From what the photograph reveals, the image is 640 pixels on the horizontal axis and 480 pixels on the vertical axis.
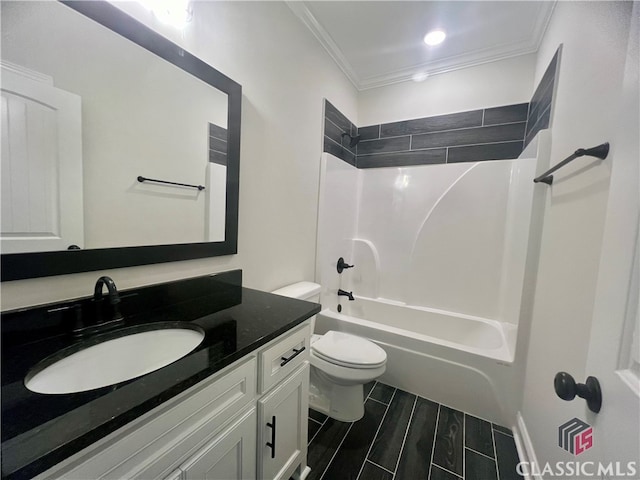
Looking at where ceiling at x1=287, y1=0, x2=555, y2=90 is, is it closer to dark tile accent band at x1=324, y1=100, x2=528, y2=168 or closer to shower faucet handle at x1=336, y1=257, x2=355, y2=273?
dark tile accent band at x1=324, y1=100, x2=528, y2=168

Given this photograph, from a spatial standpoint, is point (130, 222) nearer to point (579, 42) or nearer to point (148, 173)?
point (148, 173)

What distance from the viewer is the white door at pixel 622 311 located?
46 cm

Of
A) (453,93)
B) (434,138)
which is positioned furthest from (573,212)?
(453,93)

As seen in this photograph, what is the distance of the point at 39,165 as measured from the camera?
78cm

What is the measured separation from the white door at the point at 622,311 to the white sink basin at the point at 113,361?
1.03 meters

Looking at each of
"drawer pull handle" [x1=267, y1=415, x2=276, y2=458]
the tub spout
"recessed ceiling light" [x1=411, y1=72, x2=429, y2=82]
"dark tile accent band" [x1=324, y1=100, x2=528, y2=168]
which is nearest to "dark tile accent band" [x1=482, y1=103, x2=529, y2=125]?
"dark tile accent band" [x1=324, y1=100, x2=528, y2=168]

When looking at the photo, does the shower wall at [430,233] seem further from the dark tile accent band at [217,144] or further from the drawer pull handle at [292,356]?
the drawer pull handle at [292,356]

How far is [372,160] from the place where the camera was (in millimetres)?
2750

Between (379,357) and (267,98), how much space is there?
173 centimetres

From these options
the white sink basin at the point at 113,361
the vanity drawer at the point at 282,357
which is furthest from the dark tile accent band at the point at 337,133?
the white sink basin at the point at 113,361

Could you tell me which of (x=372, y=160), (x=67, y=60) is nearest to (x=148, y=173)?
(x=67, y=60)

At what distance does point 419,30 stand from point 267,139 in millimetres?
1404

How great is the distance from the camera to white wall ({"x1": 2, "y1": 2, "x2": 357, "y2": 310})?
A: 3.82 ft
